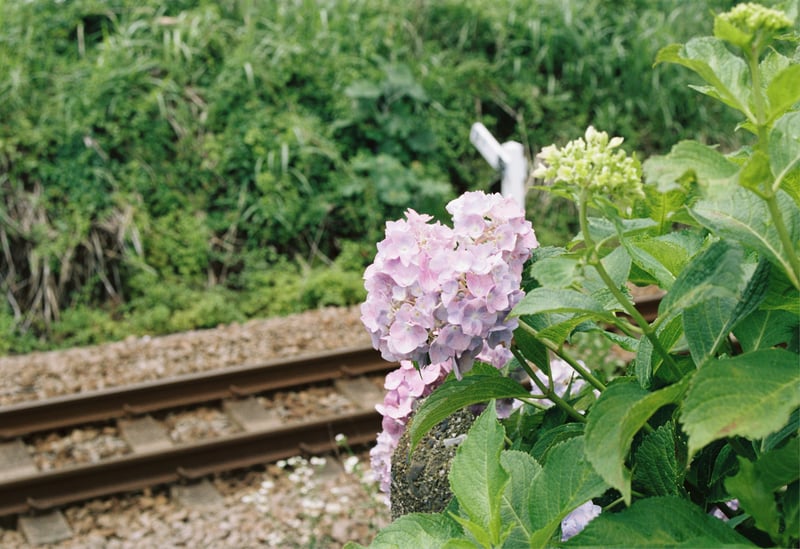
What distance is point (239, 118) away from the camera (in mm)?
7801

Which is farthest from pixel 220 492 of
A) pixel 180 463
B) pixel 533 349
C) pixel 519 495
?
pixel 519 495

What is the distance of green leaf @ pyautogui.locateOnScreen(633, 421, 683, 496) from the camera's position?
0.99 metres

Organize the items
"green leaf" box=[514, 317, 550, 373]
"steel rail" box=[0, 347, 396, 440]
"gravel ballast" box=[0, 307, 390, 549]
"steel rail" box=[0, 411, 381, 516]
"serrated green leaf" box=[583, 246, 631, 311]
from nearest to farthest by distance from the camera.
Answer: "serrated green leaf" box=[583, 246, 631, 311] < "green leaf" box=[514, 317, 550, 373] < "gravel ballast" box=[0, 307, 390, 549] < "steel rail" box=[0, 411, 381, 516] < "steel rail" box=[0, 347, 396, 440]

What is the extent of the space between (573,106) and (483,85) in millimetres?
832

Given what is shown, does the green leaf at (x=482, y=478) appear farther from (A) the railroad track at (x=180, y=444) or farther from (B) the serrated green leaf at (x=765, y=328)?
(A) the railroad track at (x=180, y=444)

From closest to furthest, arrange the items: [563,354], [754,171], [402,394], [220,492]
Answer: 1. [754,171]
2. [563,354]
3. [402,394]
4. [220,492]

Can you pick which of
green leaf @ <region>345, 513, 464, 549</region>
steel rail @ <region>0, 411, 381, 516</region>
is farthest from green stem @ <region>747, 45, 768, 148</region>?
steel rail @ <region>0, 411, 381, 516</region>

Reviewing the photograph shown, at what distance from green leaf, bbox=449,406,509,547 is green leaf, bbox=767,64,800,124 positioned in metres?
0.39

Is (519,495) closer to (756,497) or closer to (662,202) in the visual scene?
(756,497)

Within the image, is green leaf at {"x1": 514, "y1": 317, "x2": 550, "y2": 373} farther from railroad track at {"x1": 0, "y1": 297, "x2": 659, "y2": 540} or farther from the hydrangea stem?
railroad track at {"x1": 0, "y1": 297, "x2": 659, "y2": 540}

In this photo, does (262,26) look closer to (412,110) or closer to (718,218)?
(412,110)

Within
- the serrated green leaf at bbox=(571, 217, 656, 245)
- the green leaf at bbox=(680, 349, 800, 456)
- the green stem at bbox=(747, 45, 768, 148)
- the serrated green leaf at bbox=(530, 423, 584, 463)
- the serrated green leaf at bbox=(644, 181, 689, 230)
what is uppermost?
the green stem at bbox=(747, 45, 768, 148)

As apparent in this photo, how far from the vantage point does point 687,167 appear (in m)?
0.82

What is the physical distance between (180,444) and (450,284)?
3.74 meters
